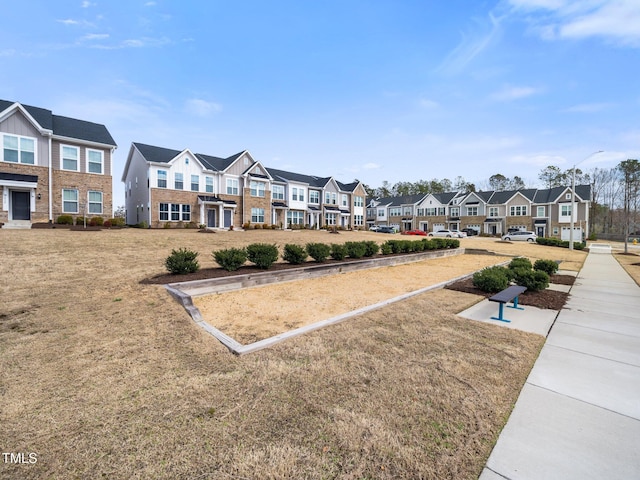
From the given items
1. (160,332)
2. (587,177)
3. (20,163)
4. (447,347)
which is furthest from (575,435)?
(587,177)

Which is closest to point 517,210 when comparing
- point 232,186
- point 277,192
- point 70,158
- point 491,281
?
point 277,192

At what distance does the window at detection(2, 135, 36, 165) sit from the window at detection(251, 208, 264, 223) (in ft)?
60.2

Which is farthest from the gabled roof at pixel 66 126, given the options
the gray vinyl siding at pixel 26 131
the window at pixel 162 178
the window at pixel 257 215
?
the window at pixel 257 215

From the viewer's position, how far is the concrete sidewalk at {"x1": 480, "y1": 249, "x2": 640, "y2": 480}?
2.42 m

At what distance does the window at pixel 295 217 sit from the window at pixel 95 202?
67.2ft

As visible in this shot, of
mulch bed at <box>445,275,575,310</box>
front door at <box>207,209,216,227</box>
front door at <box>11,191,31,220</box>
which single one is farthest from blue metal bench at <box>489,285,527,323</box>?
front door at <box>207,209,216,227</box>

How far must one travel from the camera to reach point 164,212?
2767 cm

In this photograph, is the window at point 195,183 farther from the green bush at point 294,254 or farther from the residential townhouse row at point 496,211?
the residential townhouse row at point 496,211

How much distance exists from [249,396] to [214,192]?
101 ft

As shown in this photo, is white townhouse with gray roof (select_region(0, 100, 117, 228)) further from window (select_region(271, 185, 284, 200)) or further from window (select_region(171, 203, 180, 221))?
window (select_region(271, 185, 284, 200))

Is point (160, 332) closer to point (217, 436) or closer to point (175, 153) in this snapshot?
point (217, 436)

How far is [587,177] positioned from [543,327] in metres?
76.6

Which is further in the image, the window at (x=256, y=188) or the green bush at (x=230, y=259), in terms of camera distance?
the window at (x=256, y=188)

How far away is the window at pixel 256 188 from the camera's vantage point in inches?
1335
